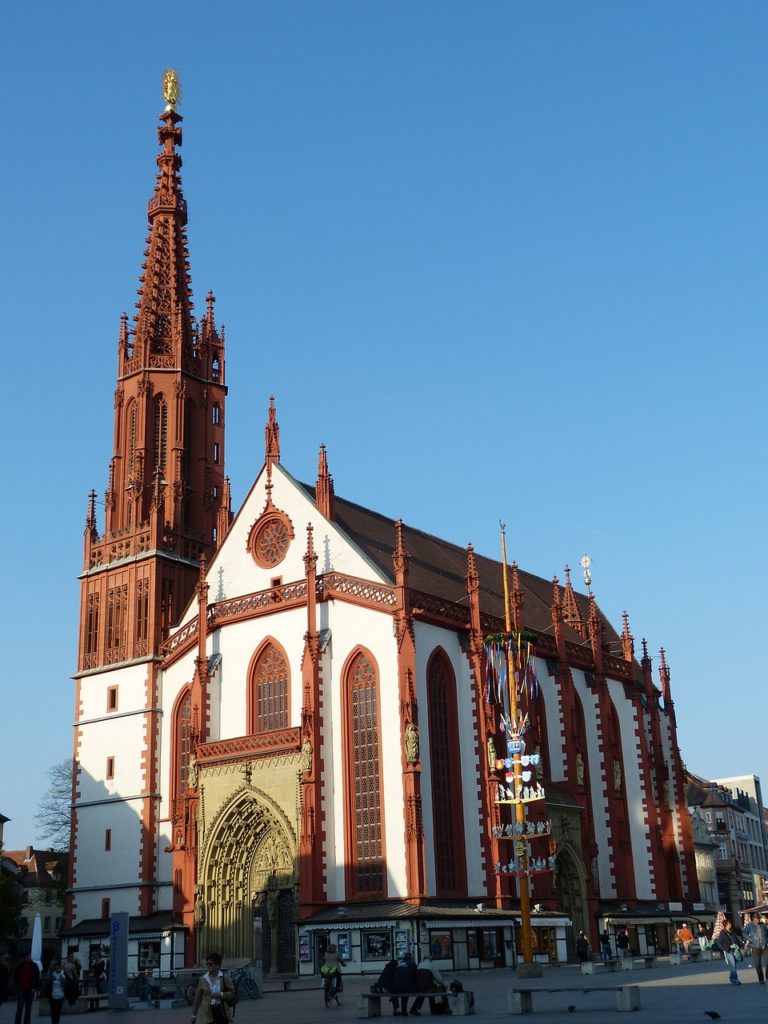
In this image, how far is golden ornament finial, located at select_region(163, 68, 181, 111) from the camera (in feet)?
237

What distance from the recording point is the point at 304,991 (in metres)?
37.3

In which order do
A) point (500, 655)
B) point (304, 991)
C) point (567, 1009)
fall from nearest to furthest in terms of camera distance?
point (567, 1009), point (304, 991), point (500, 655)

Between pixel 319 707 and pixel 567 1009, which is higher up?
pixel 319 707

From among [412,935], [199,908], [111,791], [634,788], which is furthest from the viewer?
[634,788]

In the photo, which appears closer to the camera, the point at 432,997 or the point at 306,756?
the point at 432,997

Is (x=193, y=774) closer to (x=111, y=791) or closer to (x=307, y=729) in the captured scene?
(x=307, y=729)

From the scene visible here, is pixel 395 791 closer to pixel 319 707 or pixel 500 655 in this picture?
pixel 319 707

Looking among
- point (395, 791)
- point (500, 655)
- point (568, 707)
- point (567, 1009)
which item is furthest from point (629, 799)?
point (567, 1009)

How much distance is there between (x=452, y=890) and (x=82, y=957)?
18.0m

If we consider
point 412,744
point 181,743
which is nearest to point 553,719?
point 412,744

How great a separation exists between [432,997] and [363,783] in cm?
1964

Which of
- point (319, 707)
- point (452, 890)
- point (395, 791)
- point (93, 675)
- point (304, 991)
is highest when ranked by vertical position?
point (93, 675)

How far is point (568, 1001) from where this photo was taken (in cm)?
2545

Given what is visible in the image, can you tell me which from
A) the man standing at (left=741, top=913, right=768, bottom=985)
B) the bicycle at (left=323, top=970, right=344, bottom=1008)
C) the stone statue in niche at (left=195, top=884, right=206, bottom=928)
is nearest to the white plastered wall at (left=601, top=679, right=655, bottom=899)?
the stone statue in niche at (left=195, top=884, right=206, bottom=928)
